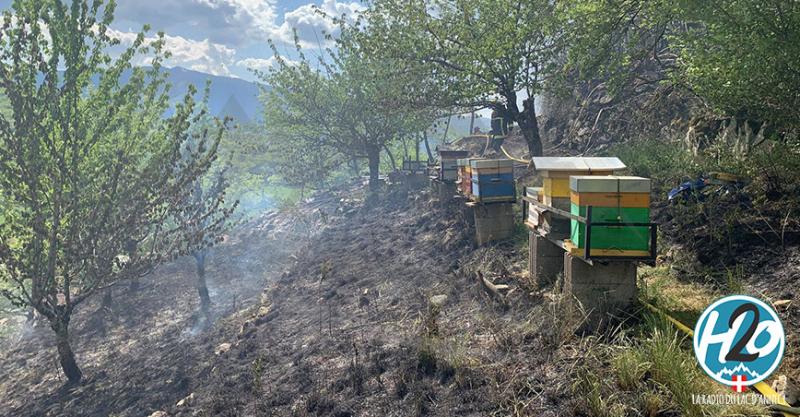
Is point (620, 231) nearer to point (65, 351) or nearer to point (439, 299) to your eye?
point (439, 299)

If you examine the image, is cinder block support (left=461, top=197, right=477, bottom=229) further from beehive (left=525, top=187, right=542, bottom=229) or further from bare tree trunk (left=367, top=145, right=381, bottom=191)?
bare tree trunk (left=367, top=145, right=381, bottom=191)

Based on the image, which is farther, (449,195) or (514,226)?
(449,195)

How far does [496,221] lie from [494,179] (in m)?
1.27

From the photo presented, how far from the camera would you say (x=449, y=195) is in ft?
56.0

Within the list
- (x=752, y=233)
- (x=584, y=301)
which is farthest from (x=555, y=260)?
(x=752, y=233)

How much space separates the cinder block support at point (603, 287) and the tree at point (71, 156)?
997 centimetres

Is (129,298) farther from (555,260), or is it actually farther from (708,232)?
(708,232)

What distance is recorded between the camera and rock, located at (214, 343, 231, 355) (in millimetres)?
10977

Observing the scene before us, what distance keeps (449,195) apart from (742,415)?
44.4 ft

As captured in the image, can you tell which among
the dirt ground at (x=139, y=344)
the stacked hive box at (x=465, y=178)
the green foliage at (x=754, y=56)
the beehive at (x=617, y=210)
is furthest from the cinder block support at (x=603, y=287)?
the dirt ground at (x=139, y=344)

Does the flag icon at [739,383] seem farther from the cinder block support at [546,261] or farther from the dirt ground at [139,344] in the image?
the dirt ground at [139,344]

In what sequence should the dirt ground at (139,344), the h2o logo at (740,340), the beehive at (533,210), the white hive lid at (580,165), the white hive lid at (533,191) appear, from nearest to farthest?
the h2o logo at (740,340), the white hive lid at (580,165), the beehive at (533,210), the white hive lid at (533,191), the dirt ground at (139,344)

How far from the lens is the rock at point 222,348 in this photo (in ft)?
36.0

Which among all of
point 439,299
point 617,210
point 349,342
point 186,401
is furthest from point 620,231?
point 186,401
